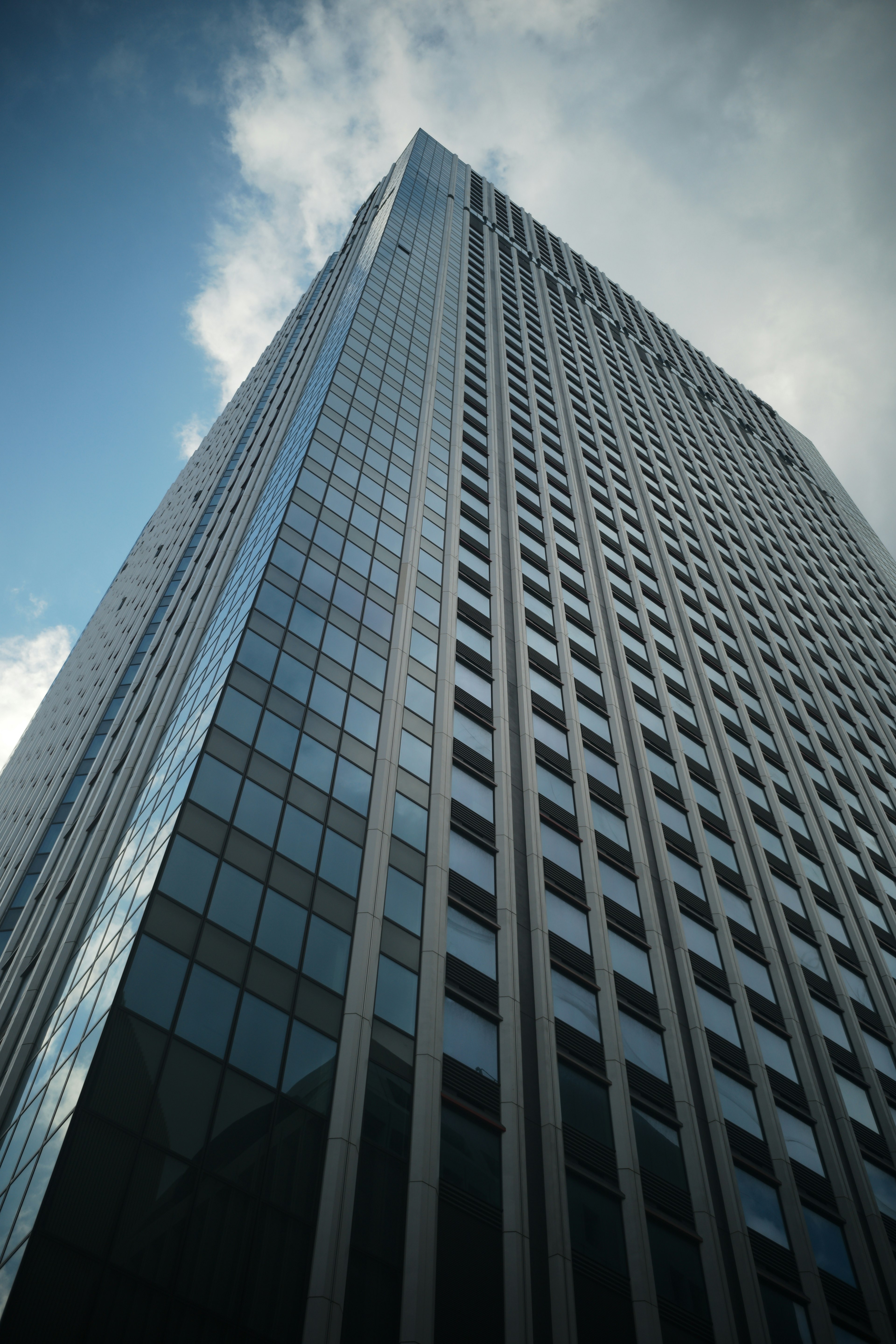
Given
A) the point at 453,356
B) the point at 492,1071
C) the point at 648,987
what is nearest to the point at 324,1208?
the point at 492,1071

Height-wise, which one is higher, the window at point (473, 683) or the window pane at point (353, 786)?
the window at point (473, 683)

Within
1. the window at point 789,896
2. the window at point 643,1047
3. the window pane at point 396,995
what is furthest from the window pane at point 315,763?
the window at point 789,896

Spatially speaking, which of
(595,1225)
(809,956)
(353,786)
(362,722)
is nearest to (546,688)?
(362,722)

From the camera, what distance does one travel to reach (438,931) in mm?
23578

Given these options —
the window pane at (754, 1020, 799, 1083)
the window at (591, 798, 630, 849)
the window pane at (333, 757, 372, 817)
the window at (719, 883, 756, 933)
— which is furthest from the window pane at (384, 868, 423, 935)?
the window at (719, 883, 756, 933)

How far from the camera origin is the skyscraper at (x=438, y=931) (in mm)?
16312

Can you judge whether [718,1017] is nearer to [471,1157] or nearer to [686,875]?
[686,875]

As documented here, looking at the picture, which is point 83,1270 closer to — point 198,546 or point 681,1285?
point 681,1285

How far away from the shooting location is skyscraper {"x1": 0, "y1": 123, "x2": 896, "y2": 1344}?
1631cm

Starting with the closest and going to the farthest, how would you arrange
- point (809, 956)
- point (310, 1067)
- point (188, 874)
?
point (310, 1067)
point (188, 874)
point (809, 956)

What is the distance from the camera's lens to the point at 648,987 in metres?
27.9

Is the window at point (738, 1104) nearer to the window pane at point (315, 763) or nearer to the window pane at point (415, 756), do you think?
the window pane at point (415, 756)

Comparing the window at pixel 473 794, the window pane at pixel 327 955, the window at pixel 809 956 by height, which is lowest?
the window pane at pixel 327 955

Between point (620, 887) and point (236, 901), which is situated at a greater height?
point (620, 887)
